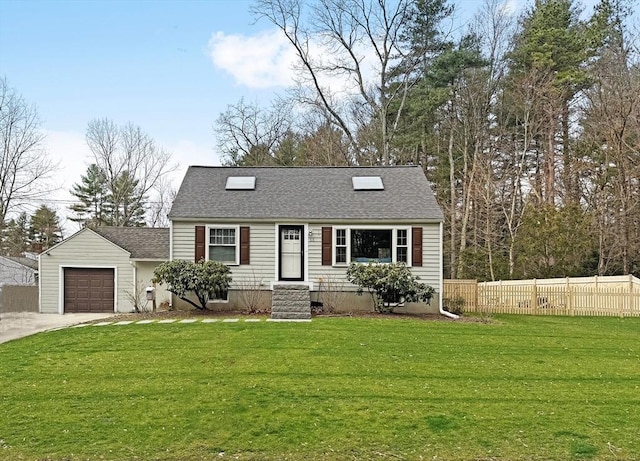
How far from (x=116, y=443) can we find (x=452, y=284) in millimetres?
13546

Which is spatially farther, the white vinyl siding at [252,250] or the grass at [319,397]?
the white vinyl siding at [252,250]

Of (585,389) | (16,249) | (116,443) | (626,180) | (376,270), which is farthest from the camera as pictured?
(16,249)

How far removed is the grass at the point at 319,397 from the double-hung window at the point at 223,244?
Result: 15.9 feet

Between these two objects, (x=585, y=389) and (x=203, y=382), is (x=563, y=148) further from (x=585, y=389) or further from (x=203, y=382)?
(x=203, y=382)

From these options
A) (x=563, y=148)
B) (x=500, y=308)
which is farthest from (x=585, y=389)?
(x=563, y=148)

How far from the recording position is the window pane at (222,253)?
14.5m

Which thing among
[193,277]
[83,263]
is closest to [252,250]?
[193,277]

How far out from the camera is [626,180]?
19.9 meters

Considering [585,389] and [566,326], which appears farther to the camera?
[566,326]

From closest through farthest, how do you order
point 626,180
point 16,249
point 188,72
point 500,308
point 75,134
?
point 500,308
point 188,72
point 626,180
point 75,134
point 16,249

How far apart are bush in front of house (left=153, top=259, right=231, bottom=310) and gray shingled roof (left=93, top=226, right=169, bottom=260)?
429cm

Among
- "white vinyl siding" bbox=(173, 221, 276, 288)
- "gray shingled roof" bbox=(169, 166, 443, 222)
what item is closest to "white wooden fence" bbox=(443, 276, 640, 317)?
"gray shingled roof" bbox=(169, 166, 443, 222)

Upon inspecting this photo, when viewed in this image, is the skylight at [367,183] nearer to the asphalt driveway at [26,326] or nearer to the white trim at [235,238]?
the white trim at [235,238]

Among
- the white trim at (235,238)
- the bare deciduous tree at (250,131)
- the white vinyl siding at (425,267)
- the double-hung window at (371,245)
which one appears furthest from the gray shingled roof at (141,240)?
the bare deciduous tree at (250,131)
